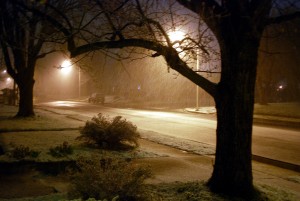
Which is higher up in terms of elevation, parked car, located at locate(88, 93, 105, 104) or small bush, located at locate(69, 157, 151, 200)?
parked car, located at locate(88, 93, 105, 104)

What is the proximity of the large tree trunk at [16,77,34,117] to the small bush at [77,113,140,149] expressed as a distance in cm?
1051

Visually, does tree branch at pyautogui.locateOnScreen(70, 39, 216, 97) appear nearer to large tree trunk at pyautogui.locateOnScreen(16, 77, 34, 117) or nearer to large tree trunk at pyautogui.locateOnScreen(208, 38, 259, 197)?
large tree trunk at pyautogui.locateOnScreen(208, 38, 259, 197)

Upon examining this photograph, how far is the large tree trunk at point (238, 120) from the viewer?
6469mm

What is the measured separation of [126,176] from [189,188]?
141 cm

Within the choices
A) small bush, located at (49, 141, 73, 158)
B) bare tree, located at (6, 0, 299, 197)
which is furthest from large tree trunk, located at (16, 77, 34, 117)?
bare tree, located at (6, 0, 299, 197)

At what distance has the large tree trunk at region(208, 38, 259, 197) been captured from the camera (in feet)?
21.2

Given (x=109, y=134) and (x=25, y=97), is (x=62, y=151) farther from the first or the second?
(x=25, y=97)

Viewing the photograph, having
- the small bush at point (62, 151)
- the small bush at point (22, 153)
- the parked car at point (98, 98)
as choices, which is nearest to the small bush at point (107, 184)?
the small bush at point (22, 153)

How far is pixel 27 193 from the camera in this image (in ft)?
24.0

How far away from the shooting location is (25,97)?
2223cm

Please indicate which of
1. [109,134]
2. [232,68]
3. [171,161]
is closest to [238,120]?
[232,68]

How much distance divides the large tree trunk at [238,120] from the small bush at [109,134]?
5928mm

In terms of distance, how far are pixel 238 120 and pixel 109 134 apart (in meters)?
6.24

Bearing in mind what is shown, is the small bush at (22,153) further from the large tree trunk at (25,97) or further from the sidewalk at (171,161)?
the large tree trunk at (25,97)
